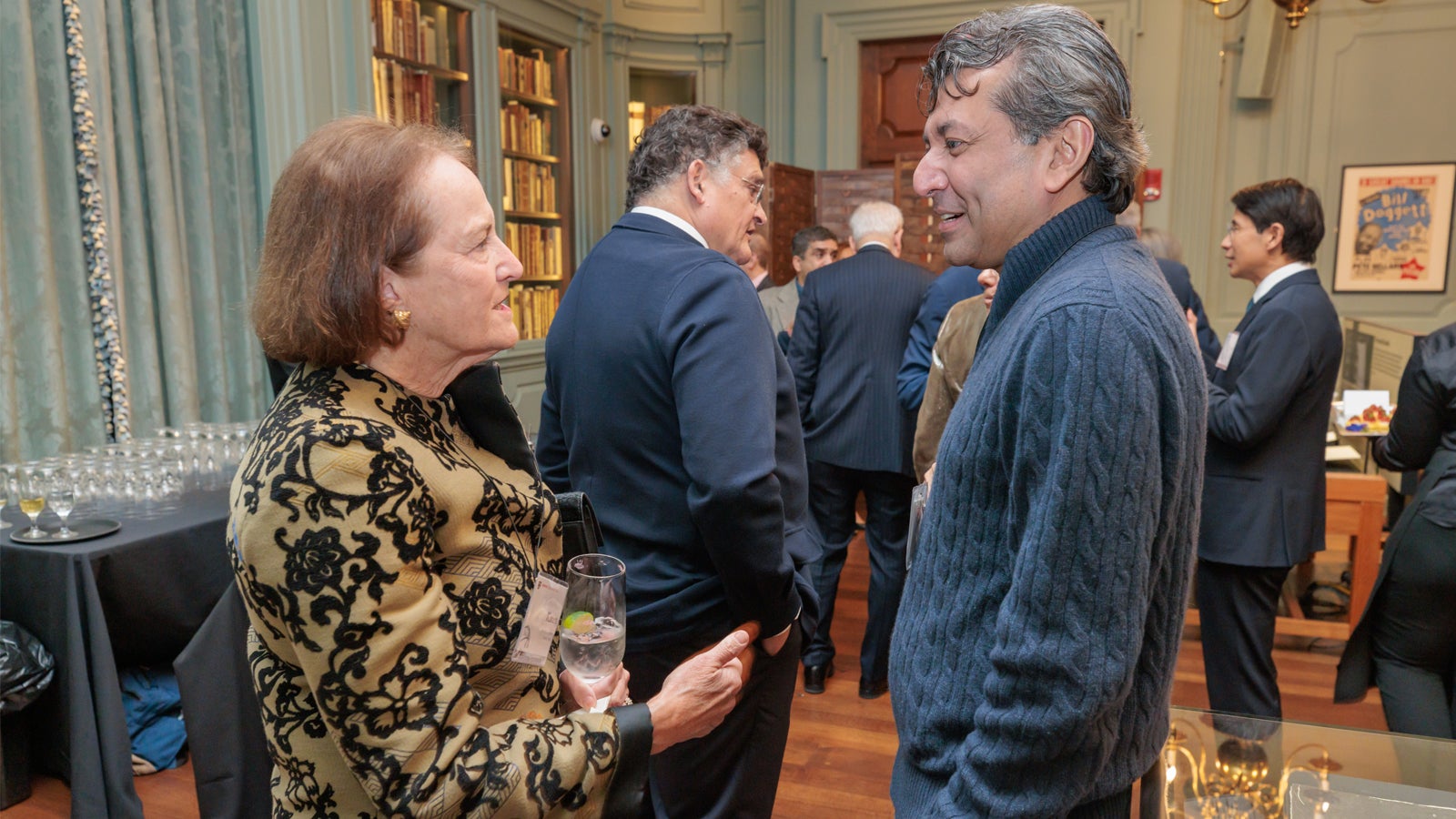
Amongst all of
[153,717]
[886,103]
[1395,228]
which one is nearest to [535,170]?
[886,103]

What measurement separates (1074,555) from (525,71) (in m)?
5.86

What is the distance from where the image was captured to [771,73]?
7.25 meters

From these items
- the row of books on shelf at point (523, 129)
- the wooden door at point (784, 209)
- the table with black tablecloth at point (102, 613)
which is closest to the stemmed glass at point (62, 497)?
the table with black tablecloth at point (102, 613)

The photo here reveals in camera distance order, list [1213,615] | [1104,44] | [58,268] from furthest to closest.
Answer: [58,268] < [1213,615] < [1104,44]

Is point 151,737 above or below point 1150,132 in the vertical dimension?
below

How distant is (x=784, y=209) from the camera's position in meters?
6.30

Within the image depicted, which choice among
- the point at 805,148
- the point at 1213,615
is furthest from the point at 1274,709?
the point at 805,148

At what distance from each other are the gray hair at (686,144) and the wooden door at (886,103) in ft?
17.6

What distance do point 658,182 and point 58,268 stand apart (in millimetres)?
2726

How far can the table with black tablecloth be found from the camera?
2.51m

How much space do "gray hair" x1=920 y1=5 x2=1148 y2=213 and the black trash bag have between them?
9.21 ft

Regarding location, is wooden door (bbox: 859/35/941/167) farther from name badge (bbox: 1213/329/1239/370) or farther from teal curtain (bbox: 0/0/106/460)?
teal curtain (bbox: 0/0/106/460)

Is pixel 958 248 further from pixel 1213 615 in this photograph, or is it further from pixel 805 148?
pixel 805 148

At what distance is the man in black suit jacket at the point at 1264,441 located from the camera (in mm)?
2623
